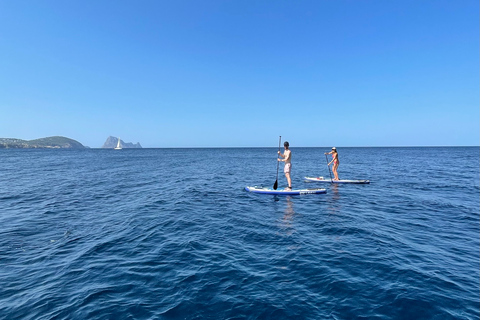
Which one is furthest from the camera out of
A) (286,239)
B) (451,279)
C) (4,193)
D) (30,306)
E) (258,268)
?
(4,193)

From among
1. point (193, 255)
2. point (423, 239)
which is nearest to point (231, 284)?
point (193, 255)

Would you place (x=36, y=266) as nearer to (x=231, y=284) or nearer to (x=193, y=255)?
(x=193, y=255)

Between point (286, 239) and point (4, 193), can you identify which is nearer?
point (286, 239)

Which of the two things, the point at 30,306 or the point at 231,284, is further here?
the point at 231,284

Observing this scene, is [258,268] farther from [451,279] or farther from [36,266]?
[36,266]

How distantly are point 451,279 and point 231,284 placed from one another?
6992mm

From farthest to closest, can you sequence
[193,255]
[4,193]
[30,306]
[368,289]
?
[4,193] → [193,255] → [368,289] → [30,306]

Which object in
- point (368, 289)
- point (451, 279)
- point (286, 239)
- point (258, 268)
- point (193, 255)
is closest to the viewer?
point (368, 289)

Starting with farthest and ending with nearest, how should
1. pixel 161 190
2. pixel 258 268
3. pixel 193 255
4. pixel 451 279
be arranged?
pixel 161 190 → pixel 193 255 → pixel 258 268 → pixel 451 279

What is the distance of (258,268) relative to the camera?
805 centimetres

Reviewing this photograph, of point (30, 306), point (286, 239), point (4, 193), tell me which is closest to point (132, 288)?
point (30, 306)

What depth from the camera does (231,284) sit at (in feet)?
23.3

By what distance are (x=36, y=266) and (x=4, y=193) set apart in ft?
64.5

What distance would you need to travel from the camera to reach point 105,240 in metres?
10.7
